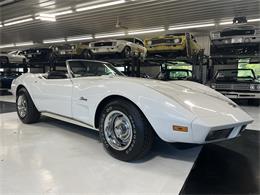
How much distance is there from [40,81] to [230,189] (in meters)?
3.20

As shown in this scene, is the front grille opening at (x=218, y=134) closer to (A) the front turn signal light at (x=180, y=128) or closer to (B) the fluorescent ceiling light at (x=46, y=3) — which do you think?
(A) the front turn signal light at (x=180, y=128)

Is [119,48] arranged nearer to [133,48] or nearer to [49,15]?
[133,48]

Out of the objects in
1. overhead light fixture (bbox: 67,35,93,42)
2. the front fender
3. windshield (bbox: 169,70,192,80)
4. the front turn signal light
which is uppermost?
overhead light fixture (bbox: 67,35,93,42)

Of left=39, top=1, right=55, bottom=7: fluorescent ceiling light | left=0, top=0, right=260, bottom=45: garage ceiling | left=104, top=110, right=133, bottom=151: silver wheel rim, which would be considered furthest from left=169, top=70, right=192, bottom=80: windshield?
left=104, top=110, right=133, bottom=151: silver wheel rim

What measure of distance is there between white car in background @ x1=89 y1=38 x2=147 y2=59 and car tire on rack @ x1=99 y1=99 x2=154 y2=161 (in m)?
6.05

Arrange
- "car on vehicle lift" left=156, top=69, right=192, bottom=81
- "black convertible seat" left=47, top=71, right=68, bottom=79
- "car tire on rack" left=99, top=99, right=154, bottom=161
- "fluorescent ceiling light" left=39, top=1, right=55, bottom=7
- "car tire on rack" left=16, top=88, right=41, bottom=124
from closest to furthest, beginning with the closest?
"car tire on rack" left=99, top=99, right=154, bottom=161, "black convertible seat" left=47, top=71, right=68, bottom=79, "car tire on rack" left=16, top=88, right=41, bottom=124, "fluorescent ceiling light" left=39, top=1, right=55, bottom=7, "car on vehicle lift" left=156, top=69, right=192, bottom=81

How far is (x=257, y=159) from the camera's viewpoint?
8.99 ft

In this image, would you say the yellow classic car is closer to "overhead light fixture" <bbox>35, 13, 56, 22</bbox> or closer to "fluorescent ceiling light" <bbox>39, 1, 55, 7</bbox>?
"fluorescent ceiling light" <bbox>39, 1, 55, 7</bbox>

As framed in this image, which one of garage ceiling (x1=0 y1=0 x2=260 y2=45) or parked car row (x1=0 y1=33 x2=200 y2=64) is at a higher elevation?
garage ceiling (x1=0 y1=0 x2=260 y2=45)

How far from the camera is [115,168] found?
2.38 meters

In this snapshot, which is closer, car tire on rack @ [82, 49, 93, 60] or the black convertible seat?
the black convertible seat

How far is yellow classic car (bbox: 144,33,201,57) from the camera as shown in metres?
7.73

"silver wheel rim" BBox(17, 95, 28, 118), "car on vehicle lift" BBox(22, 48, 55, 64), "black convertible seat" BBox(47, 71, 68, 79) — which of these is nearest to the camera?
"black convertible seat" BBox(47, 71, 68, 79)

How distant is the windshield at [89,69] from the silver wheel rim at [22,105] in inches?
51.3
